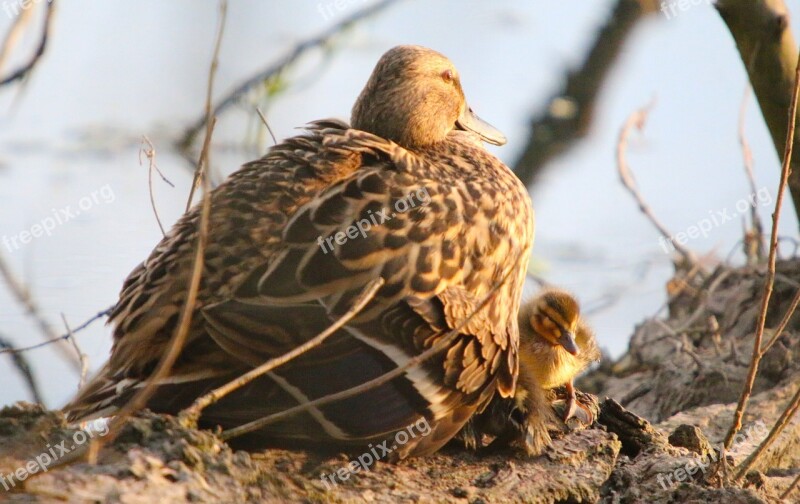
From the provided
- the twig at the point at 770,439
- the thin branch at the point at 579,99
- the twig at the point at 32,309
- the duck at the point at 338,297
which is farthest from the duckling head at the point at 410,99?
the thin branch at the point at 579,99

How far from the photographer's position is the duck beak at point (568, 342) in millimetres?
3906

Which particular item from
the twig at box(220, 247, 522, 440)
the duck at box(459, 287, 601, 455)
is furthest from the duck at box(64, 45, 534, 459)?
the duck at box(459, 287, 601, 455)

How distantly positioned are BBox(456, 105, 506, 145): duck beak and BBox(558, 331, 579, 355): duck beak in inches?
37.3

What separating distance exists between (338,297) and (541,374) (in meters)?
0.91

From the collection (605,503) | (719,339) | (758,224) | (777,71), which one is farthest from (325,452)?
(758,224)

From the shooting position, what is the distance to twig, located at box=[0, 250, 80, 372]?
4.33 meters

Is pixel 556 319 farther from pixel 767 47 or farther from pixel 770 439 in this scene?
pixel 767 47

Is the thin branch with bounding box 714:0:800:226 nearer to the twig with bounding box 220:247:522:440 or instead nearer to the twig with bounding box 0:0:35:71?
the twig with bounding box 220:247:522:440

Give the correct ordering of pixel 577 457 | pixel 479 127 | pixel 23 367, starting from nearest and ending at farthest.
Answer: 1. pixel 577 457
2. pixel 23 367
3. pixel 479 127

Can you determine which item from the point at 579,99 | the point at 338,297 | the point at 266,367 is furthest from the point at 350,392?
the point at 579,99

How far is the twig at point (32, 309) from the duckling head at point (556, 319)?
170 centimetres

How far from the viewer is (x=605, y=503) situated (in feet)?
11.5

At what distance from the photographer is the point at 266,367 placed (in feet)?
9.38

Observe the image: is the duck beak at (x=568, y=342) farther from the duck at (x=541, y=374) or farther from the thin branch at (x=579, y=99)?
the thin branch at (x=579, y=99)
